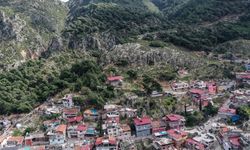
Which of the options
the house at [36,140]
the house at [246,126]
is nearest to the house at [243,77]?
the house at [246,126]

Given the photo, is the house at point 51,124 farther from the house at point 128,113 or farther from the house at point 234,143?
the house at point 234,143

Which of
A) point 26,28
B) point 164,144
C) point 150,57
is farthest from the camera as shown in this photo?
point 26,28

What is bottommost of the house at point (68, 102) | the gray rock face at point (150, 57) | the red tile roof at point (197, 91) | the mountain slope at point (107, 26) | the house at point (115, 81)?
the house at point (68, 102)

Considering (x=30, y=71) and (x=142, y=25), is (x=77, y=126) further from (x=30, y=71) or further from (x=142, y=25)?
(x=142, y=25)

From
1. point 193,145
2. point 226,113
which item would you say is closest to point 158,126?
point 193,145

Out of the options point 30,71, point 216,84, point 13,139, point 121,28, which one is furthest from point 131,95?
point 121,28

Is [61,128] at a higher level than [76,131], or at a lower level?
higher

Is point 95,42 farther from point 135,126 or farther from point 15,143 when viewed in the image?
point 15,143
